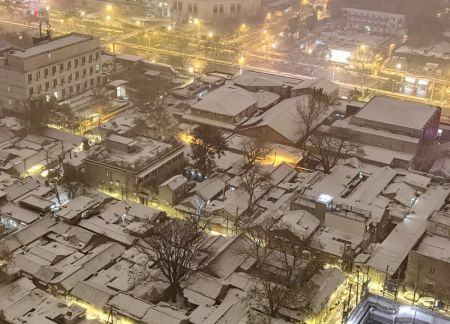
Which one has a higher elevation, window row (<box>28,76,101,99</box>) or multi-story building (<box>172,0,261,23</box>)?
multi-story building (<box>172,0,261,23</box>)

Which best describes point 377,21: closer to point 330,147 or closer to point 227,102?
point 227,102

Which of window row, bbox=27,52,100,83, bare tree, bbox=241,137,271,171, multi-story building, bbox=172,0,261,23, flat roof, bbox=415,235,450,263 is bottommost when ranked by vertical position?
flat roof, bbox=415,235,450,263

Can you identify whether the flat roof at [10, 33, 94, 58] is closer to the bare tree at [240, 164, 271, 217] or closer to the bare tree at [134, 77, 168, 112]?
the bare tree at [134, 77, 168, 112]

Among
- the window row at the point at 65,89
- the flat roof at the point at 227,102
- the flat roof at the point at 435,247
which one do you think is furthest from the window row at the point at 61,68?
the flat roof at the point at 435,247

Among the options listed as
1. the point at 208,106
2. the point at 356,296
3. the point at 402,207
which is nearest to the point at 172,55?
the point at 208,106

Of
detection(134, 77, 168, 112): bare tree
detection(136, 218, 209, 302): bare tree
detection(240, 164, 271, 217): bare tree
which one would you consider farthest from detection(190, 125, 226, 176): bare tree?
detection(136, 218, 209, 302): bare tree

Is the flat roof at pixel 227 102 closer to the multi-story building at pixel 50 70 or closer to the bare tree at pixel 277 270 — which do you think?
the multi-story building at pixel 50 70
